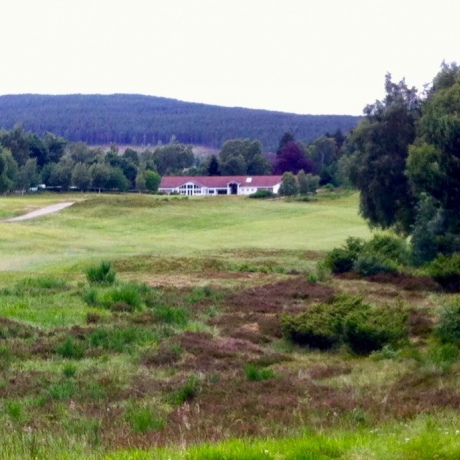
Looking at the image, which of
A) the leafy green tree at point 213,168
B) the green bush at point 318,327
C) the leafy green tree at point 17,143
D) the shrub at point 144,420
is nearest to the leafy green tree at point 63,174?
the leafy green tree at point 17,143

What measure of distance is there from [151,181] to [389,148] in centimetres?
7675

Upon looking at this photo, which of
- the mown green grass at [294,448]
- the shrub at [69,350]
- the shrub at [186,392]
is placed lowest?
the shrub at [69,350]

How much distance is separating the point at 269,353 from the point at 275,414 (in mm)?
5819

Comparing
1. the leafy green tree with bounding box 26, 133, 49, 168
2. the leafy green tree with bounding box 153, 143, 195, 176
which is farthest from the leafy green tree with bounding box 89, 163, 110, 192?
the leafy green tree with bounding box 153, 143, 195, 176

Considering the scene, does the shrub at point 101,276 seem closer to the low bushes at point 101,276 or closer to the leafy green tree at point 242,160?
the low bushes at point 101,276

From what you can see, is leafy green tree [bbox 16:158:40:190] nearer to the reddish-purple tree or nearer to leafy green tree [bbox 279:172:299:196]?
leafy green tree [bbox 279:172:299:196]

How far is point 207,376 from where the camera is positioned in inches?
488

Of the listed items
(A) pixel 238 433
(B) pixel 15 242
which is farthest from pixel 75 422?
(B) pixel 15 242

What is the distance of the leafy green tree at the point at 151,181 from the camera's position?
112 metres

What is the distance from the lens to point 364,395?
10695 mm

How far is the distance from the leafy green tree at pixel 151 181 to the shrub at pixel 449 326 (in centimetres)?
9712

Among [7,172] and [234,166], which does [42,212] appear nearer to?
[7,172]

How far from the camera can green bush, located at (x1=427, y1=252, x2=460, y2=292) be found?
25.4m

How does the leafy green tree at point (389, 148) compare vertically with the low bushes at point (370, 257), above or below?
above
